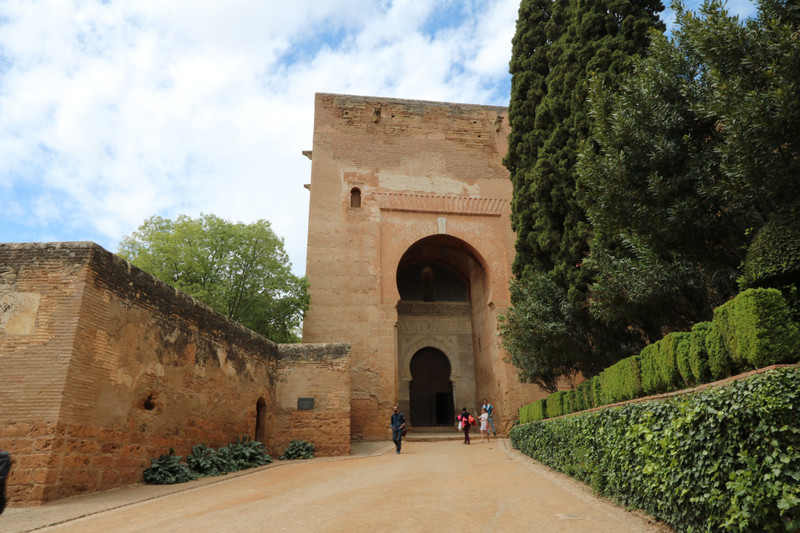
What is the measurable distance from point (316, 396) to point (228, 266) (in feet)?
18.5

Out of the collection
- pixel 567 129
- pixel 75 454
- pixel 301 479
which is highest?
pixel 567 129

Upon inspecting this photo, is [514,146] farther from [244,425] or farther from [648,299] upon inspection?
[244,425]

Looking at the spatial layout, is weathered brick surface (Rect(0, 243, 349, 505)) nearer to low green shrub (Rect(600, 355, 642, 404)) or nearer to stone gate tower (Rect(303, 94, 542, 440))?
low green shrub (Rect(600, 355, 642, 404))

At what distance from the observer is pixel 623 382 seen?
Answer: 6.38 m

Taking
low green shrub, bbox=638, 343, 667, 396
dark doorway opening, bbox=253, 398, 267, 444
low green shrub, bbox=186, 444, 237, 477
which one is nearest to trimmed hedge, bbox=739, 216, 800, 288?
low green shrub, bbox=638, 343, 667, 396

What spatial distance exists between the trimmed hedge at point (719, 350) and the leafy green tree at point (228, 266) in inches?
442

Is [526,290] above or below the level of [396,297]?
below

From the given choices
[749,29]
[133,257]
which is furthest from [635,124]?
[133,257]

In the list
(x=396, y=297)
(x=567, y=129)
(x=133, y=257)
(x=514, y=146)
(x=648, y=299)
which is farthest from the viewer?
(x=396, y=297)

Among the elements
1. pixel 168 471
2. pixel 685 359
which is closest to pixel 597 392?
pixel 685 359

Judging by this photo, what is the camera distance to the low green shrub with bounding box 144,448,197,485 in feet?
24.3

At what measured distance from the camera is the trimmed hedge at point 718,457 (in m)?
2.99

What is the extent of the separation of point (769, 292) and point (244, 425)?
9519 millimetres

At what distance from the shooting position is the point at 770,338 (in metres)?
3.70
